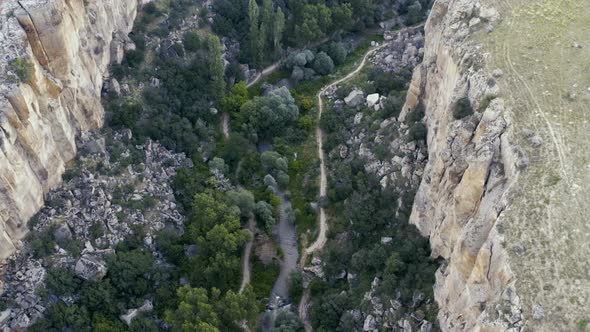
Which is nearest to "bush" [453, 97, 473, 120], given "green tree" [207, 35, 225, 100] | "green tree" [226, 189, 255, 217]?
"green tree" [226, 189, 255, 217]

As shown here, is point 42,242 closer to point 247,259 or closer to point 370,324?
point 247,259

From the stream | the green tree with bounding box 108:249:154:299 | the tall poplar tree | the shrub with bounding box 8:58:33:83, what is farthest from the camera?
the tall poplar tree

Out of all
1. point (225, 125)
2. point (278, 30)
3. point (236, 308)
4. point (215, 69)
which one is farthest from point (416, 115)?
point (278, 30)

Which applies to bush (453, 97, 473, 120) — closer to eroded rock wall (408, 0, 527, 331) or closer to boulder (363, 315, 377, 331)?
eroded rock wall (408, 0, 527, 331)

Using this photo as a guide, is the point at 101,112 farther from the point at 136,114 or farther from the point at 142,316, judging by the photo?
the point at 142,316

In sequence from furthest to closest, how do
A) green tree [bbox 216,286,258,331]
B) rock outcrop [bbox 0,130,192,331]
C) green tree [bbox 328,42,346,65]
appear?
green tree [bbox 328,42,346,65], green tree [bbox 216,286,258,331], rock outcrop [bbox 0,130,192,331]

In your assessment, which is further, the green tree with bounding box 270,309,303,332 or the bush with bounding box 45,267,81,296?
the green tree with bounding box 270,309,303,332
